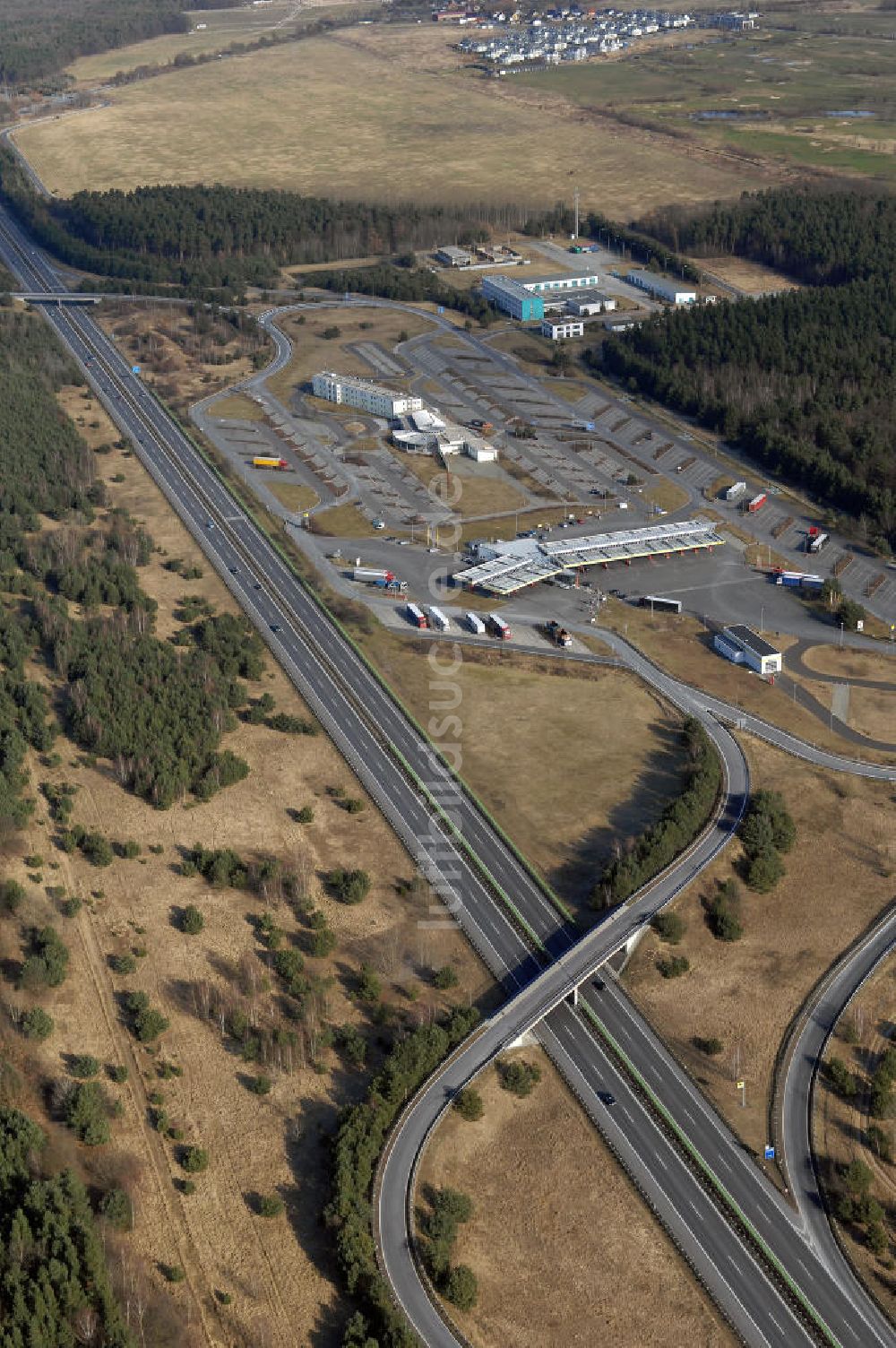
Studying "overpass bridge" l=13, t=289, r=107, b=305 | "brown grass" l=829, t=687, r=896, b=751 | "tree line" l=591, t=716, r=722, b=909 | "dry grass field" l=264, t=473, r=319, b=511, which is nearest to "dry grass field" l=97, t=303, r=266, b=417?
"overpass bridge" l=13, t=289, r=107, b=305

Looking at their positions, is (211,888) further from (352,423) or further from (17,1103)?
(352,423)

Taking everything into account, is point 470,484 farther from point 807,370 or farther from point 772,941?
point 772,941

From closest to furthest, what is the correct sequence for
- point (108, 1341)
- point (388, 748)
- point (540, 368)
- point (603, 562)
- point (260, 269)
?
point (108, 1341)
point (388, 748)
point (603, 562)
point (540, 368)
point (260, 269)

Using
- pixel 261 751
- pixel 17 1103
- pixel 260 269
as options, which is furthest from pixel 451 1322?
pixel 260 269

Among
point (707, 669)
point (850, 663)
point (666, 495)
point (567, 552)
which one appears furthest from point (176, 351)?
point (850, 663)

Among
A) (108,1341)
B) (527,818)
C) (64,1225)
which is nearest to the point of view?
(108,1341)
